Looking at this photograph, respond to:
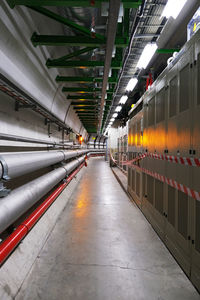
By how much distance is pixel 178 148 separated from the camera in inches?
85.0

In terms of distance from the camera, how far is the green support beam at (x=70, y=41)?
2631mm

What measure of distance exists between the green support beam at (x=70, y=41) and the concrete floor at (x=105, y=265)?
9.02 feet

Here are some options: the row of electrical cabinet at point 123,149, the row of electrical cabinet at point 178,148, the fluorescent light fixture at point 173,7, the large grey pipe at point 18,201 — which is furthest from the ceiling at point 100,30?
the row of electrical cabinet at point 123,149

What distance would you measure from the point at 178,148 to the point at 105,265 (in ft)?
5.04

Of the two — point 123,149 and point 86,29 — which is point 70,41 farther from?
point 123,149

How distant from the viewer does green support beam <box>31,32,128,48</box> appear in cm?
263

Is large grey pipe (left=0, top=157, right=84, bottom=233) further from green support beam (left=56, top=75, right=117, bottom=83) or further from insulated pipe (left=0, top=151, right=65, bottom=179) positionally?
green support beam (left=56, top=75, right=117, bottom=83)

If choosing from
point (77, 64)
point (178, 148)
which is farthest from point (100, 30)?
point (178, 148)

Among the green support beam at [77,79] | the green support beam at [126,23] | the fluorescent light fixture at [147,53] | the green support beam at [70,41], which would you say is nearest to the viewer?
the green support beam at [70,41]

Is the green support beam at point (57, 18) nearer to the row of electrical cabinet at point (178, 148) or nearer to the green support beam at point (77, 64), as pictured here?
the green support beam at point (77, 64)

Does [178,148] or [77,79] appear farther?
[77,79]

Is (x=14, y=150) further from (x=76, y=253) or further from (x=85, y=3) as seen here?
(x=85, y=3)

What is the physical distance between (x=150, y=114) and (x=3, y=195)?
2549 millimetres

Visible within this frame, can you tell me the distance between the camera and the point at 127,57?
11.1 ft
